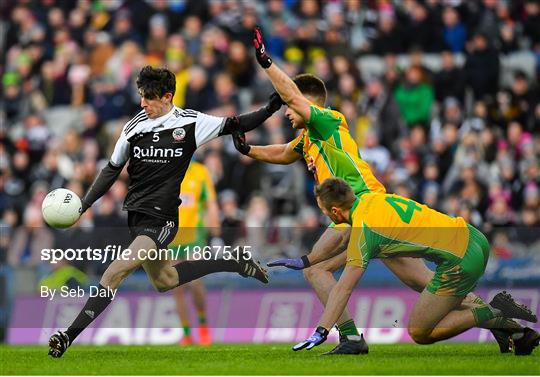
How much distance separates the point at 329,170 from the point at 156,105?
5.34 feet

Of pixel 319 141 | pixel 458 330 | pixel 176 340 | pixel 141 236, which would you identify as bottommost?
pixel 176 340

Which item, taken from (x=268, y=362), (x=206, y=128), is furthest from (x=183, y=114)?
(x=268, y=362)

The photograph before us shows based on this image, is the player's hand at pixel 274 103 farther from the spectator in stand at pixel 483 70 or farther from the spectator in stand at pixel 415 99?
the spectator in stand at pixel 483 70

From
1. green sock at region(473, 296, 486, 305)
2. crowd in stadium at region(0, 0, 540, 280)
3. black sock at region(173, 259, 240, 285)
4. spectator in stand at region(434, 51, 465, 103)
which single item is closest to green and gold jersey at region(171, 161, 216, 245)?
crowd in stadium at region(0, 0, 540, 280)

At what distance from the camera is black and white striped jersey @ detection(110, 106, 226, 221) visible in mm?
12164

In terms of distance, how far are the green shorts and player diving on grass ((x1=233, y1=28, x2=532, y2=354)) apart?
0.40 meters

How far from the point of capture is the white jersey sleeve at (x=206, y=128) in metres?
12.3

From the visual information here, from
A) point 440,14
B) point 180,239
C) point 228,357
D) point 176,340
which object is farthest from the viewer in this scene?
point 440,14

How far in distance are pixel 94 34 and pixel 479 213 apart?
8.09 m

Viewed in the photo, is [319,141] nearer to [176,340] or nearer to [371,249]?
Result: [371,249]

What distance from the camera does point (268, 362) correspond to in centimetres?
1156

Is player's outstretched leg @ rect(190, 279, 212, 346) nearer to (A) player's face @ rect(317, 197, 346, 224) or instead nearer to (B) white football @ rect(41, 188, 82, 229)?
(B) white football @ rect(41, 188, 82, 229)

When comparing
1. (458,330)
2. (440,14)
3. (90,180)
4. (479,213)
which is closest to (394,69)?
(440,14)

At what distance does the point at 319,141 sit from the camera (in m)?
12.1
